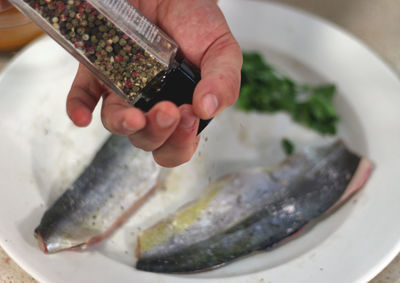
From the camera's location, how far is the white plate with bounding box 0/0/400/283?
1.08 meters

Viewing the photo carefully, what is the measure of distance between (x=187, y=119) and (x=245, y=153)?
2.13ft

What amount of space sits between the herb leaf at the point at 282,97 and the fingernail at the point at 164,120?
794 mm

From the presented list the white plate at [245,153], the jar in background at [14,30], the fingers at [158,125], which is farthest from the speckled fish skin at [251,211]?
the jar in background at [14,30]

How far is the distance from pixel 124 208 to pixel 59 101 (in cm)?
44

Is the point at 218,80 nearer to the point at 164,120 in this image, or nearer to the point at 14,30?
the point at 164,120

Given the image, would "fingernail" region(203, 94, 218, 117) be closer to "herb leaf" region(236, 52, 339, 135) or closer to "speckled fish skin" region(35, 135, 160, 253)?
"speckled fish skin" region(35, 135, 160, 253)

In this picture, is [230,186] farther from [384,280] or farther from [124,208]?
[384,280]

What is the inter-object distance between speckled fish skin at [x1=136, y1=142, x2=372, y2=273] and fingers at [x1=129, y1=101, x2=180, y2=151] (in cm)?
36

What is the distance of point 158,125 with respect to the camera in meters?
0.82

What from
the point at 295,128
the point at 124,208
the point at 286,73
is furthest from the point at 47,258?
the point at 286,73

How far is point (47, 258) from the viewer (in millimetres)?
1044

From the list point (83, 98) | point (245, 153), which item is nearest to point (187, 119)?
point (83, 98)

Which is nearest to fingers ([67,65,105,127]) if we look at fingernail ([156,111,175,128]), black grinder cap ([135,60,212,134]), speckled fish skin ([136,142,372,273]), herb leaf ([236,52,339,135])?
black grinder cap ([135,60,212,134])

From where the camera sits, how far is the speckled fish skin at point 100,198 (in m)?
1.11
